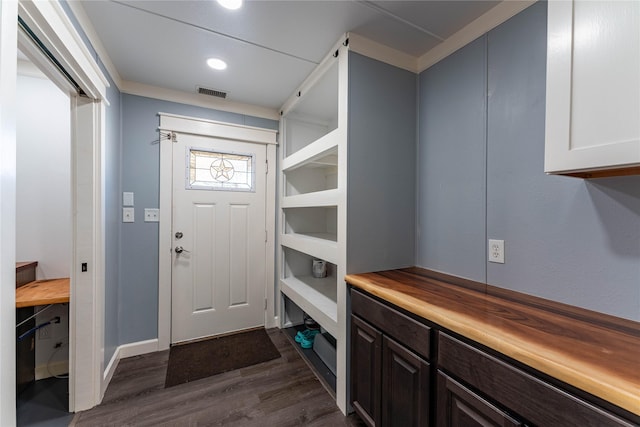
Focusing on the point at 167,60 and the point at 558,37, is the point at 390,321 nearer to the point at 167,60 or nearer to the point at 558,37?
the point at 558,37

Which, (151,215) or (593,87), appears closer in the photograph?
(593,87)

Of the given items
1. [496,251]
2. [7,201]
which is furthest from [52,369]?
[496,251]

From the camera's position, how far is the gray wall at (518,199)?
99cm

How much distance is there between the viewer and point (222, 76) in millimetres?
2092

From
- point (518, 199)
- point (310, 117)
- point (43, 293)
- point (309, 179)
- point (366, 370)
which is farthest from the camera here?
point (309, 179)

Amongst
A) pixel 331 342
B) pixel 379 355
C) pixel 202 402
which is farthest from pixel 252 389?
pixel 379 355

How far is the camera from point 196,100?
95.6 inches

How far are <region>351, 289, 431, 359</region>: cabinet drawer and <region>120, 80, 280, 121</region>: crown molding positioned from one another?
2.14 m

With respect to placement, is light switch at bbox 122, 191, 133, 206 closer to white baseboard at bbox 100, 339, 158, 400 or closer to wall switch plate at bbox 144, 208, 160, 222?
wall switch plate at bbox 144, 208, 160, 222

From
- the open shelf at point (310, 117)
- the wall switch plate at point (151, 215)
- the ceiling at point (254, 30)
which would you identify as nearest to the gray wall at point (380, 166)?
the ceiling at point (254, 30)

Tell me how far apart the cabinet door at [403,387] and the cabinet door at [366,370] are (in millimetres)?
53

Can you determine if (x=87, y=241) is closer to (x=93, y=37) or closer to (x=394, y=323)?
(x=93, y=37)

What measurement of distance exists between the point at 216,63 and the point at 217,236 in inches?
62.0

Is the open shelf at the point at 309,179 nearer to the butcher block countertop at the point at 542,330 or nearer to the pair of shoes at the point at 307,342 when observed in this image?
the pair of shoes at the point at 307,342
